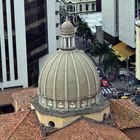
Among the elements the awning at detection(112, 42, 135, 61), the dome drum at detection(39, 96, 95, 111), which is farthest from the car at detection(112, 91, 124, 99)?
the dome drum at detection(39, 96, 95, 111)

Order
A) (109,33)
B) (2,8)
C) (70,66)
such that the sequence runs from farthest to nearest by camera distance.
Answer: (109,33), (2,8), (70,66)

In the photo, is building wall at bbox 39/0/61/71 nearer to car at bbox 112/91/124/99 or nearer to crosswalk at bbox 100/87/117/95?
crosswalk at bbox 100/87/117/95

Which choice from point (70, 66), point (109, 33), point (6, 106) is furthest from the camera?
point (109, 33)

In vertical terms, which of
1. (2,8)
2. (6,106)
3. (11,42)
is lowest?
(6,106)

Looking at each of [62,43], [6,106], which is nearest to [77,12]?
[6,106]

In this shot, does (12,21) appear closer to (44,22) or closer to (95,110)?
(44,22)

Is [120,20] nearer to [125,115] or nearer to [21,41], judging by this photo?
[21,41]

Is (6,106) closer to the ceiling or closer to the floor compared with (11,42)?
closer to the floor
